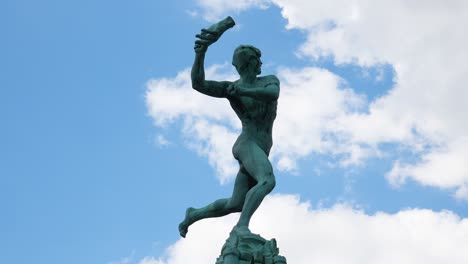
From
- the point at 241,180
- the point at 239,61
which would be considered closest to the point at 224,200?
the point at 241,180

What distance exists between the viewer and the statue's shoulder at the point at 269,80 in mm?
13711

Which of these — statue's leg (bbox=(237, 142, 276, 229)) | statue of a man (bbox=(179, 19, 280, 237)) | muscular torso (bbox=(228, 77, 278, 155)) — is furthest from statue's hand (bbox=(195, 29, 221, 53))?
statue's leg (bbox=(237, 142, 276, 229))

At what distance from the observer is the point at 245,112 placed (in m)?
13.8

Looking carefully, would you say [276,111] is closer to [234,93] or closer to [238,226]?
[234,93]

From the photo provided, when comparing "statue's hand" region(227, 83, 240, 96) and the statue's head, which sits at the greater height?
the statue's head

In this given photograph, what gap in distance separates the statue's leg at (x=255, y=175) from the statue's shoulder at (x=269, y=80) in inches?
39.7

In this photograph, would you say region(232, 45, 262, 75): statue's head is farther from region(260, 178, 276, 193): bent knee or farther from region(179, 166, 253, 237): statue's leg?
region(260, 178, 276, 193): bent knee


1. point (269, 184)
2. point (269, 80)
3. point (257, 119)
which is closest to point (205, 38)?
point (269, 80)

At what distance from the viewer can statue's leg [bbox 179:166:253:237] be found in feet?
44.2

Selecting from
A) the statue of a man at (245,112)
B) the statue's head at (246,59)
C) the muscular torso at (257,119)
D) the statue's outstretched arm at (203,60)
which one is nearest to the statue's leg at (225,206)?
the statue of a man at (245,112)

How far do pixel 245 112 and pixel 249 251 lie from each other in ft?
9.06

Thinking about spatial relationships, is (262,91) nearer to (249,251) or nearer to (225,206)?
(225,206)

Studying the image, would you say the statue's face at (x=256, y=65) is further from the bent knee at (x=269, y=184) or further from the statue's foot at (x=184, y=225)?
the statue's foot at (x=184, y=225)

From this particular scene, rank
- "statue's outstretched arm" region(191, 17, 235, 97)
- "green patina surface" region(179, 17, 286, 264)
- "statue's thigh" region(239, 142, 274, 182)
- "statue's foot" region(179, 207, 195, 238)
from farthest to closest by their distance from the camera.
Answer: "statue's foot" region(179, 207, 195, 238) → "statue's outstretched arm" region(191, 17, 235, 97) → "green patina surface" region(179, 17, 286, 264) → "statue's thigh" region(239, 142, 274, 182)
